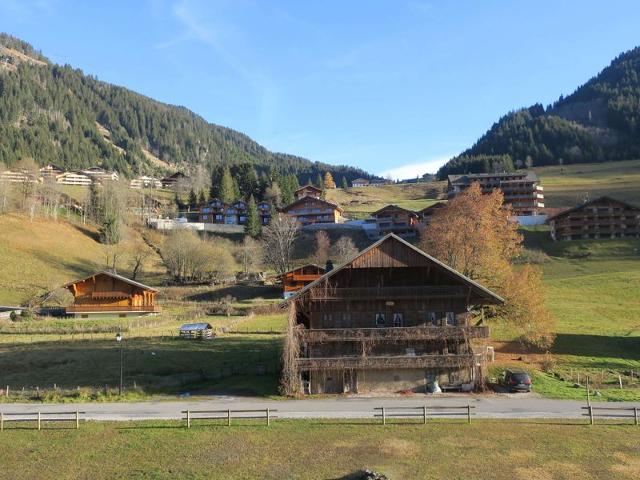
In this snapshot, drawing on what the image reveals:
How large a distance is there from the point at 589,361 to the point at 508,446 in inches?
936

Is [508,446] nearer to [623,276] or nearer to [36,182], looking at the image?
[623,276]

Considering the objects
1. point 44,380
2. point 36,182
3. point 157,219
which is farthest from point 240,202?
point 44,380

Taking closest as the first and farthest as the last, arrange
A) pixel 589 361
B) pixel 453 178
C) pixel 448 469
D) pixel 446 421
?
pixel 448 469
pixel 446 421
pixel 589 361
pixel 453 178

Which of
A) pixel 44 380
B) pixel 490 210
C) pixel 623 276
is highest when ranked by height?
pixel 490 210

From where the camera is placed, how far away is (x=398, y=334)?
3694 cm

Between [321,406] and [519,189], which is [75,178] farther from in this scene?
[321,406]

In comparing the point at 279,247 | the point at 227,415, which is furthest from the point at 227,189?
the point at 227,415

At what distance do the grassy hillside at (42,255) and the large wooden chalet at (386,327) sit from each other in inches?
2279

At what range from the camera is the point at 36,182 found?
377ft

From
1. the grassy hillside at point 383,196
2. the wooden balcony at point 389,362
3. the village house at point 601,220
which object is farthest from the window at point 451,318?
the grassy hillside at point 383,196

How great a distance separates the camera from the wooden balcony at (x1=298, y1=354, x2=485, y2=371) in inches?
1421

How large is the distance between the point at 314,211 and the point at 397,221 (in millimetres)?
23188

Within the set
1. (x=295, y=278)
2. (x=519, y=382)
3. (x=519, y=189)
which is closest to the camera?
(x=519, y=382)

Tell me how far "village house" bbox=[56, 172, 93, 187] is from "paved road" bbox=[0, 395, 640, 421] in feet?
557
